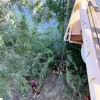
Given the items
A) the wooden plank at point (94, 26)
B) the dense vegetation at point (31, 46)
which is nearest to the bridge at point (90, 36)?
the wooden plank at point (94, 26)

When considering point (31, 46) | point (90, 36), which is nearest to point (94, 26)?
point (90, 36)

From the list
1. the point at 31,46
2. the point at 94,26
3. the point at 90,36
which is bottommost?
the point at 31,46

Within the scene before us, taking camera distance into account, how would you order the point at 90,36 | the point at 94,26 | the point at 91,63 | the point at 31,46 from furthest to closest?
the point at 31,46 → the point at 94,26 → the point at 90,36 → the point at 91,63

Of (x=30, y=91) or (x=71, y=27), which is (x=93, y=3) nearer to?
(x=71, y=27)

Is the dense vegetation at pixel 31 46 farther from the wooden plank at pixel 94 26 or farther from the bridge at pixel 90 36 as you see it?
the wooden plank at pixel 94 26

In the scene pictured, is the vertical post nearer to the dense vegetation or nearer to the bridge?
the bridge

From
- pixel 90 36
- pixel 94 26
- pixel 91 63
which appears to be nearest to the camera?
pixel 91 63

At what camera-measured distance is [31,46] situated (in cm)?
414

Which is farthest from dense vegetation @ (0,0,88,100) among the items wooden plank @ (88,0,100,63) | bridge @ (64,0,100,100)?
wooden plank @ (88,0,100,63)

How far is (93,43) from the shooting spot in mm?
1158

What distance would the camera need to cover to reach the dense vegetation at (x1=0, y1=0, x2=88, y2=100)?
7.52 ft

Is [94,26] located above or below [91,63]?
above

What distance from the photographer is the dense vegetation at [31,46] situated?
90.3 inches

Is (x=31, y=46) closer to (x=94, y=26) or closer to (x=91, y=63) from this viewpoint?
(x=94, y=26)
